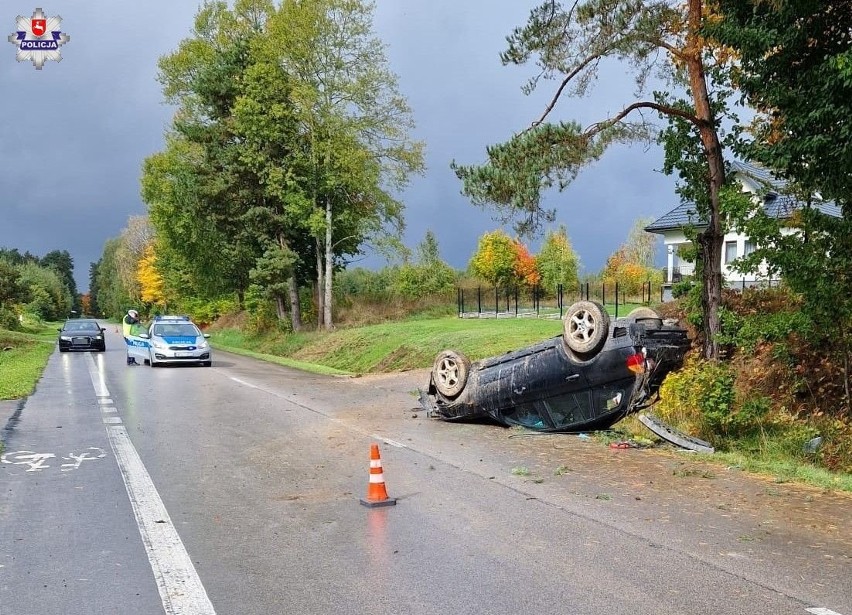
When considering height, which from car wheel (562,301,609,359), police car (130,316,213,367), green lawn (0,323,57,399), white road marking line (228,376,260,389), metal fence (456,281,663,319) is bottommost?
white road marking line (228,376,260,389)

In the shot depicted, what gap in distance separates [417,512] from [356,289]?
172 feet

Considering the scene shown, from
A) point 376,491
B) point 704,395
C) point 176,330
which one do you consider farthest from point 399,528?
point 176,330

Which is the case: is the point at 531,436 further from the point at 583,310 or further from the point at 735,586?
the point at 735,586

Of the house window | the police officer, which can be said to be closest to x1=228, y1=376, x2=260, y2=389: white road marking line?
the police officer

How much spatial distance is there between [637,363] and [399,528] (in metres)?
5.41

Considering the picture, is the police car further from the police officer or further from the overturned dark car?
the overturned dark car

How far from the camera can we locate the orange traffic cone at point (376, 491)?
7039 millimetres

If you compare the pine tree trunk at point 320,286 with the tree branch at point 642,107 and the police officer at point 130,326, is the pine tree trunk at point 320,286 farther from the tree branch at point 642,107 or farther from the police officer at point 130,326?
the tree branch at point 642,107

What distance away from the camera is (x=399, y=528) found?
20.6 ft

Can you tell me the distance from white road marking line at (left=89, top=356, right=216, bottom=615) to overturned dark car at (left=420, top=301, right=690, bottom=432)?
5.43 meters

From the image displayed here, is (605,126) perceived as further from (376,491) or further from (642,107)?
(376,491)

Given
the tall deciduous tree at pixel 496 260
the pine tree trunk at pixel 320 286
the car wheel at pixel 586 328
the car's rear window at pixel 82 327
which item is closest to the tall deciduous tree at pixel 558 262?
the tall deciduous tree at pixel 496 260

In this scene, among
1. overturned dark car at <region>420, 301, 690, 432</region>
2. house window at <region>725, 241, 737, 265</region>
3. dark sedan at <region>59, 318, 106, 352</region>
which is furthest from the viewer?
house window at <region>725, 241, 737, 265</region>

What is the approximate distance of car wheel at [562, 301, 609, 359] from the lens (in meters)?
10.7
